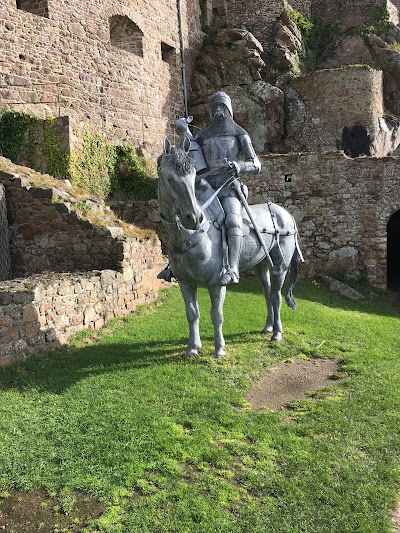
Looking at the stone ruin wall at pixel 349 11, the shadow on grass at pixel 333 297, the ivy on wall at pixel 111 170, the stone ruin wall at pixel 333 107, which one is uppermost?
the stone ruin wall at pixel 349 11

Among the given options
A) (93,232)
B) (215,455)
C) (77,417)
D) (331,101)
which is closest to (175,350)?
(77,417)

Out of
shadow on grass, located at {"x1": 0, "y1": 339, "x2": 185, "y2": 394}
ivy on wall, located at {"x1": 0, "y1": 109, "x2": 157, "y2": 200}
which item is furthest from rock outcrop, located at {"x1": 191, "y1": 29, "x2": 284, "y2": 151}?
shadow on grass, located at {"x1": 0, "y1": 339, "x2": 185, "y2": 394}

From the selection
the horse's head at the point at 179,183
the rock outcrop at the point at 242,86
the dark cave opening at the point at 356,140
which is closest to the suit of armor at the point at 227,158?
the horse's head at the point at 179,183

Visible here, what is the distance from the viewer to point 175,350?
681 centimetres

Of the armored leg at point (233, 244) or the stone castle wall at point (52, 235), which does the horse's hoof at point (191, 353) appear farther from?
the stone castle wall at point (52, 235)

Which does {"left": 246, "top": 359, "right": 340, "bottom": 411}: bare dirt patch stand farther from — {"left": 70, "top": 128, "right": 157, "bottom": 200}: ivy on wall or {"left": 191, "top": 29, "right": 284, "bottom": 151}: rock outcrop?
{"left": 191, "top": 29, "right": 284, "bottom": 151}: rock outcrop

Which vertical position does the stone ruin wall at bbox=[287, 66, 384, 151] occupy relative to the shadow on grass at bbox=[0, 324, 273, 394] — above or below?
above

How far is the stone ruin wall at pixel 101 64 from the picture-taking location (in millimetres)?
13398

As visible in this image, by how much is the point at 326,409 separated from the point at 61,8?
14423 mm

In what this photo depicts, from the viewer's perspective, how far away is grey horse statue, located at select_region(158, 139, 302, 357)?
5.26 m

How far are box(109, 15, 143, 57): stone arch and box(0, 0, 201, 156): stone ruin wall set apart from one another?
3 cm

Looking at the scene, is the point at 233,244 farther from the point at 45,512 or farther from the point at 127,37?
the point at 127,37

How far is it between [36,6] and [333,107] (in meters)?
11.0

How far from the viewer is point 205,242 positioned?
19.3ft
